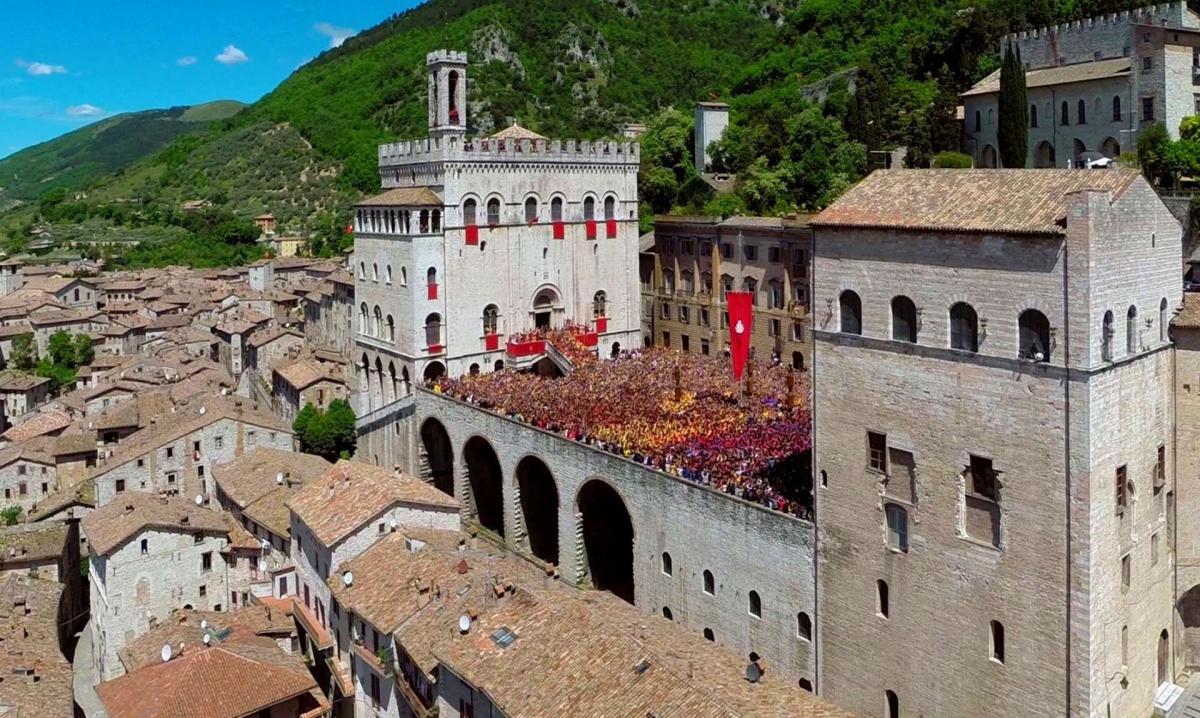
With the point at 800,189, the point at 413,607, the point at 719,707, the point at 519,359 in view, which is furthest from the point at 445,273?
the point at 719,707

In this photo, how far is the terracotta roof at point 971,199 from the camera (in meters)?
22.8

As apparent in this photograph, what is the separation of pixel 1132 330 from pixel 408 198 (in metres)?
33.8

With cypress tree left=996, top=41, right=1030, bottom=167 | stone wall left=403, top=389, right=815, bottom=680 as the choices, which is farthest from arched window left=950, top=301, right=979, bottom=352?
cypress tree left=996, top=41, right=1030, bottom=167

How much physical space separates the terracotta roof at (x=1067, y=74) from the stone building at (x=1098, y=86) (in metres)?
0.07

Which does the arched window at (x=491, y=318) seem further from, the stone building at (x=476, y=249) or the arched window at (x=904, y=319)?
the arched window at (x=904, y=319)

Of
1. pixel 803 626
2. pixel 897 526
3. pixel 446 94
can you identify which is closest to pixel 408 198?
pixel 446 94

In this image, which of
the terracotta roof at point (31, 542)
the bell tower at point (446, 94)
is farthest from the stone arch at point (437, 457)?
the terracotta roof at point (31, 542)

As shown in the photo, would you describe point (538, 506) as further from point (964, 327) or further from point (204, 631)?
point (964, 327)

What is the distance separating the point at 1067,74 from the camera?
59.0 meters

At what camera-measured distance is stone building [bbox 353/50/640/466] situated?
49719mm

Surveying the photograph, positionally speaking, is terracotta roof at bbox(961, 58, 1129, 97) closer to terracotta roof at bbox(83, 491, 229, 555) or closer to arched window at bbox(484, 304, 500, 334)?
arched window at bbox(484, 304, 500, 334)

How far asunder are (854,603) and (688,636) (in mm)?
4309

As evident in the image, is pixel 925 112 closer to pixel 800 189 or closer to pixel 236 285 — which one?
pixel 800 189

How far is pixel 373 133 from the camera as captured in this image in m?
150
